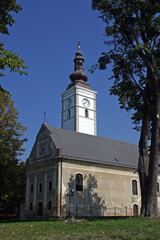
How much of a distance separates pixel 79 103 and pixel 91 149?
2383cm

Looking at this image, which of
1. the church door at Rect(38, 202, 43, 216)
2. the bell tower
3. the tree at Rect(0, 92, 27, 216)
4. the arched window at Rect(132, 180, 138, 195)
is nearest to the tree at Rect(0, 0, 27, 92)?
the tree at Rect(0, 92, 27, 216)

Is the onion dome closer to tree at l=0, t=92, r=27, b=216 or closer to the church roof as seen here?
the church roof

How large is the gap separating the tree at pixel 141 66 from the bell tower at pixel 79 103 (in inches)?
1376

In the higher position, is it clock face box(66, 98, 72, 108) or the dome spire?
the dome spire

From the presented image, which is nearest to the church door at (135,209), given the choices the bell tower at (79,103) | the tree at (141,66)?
the tree at (141,66)

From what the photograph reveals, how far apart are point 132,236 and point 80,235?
1.93 metres

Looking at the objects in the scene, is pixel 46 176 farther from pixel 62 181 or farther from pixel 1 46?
pixel 1 46

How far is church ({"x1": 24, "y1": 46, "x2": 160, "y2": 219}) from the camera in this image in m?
30.2

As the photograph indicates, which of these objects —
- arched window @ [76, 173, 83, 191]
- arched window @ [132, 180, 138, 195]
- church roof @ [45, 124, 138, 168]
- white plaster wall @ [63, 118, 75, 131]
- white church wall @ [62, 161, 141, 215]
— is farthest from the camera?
white plaster wall @ [63, 118, 75, 131]

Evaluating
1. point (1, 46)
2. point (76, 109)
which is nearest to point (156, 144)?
point (1, 46)

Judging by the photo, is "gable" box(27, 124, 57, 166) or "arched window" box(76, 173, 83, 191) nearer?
"arched window" box(76, 173, 83, 191)

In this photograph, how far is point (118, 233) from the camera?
10820mm

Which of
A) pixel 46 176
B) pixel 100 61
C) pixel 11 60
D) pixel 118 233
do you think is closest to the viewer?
pixel 118 233

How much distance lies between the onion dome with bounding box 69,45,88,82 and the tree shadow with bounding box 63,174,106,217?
32.5 m
